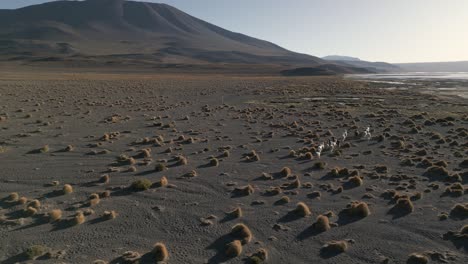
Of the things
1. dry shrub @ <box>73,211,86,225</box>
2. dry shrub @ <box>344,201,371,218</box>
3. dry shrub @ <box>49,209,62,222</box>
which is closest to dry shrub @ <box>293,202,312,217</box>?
dry shrub @ <box>344,201,371,218</box>

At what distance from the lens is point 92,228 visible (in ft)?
50.2

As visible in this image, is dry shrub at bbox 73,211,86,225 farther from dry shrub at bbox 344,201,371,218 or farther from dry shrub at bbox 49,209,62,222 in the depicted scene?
dry shrub at bbox 344,201,371,218

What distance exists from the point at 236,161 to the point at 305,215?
404 inches

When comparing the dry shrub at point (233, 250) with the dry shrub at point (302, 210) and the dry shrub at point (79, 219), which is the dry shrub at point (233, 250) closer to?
the dry shrub at point (302, 210)

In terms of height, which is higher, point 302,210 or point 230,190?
point 302,210

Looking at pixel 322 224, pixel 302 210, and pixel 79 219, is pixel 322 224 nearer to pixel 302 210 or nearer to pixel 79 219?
pixel 302 210

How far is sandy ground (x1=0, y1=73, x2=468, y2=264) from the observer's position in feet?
46.1

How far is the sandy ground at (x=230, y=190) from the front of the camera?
1404 cm

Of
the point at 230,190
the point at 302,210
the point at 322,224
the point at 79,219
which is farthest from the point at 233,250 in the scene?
the point at 230,190

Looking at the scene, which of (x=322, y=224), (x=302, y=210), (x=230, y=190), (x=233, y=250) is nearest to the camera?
(x=233, y=250)

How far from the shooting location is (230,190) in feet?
66.6

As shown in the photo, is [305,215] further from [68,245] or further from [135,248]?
[68,245]

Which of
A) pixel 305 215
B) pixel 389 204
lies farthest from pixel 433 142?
pixel 305 215

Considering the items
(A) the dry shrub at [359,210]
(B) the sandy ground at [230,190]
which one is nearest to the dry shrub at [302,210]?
(B) the sandy ground at [230,190]
